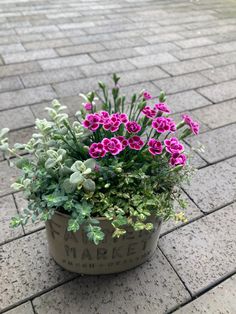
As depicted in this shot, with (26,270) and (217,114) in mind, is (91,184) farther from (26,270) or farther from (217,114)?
(217,114)

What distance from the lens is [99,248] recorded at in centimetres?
149

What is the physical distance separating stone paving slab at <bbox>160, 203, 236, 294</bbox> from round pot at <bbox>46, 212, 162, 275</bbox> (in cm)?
22

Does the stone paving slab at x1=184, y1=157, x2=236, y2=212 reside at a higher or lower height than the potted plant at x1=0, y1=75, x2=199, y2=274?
lower

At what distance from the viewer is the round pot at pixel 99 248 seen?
145 centimetres

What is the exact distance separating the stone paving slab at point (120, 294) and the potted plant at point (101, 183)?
0.44ft

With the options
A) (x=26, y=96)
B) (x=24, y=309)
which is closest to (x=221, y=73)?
(x=26, y=96)

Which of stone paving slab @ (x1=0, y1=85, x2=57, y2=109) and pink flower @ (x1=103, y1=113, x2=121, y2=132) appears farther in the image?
stone paving slab @ (x1=0, y1=85, x2=57, y2=109)

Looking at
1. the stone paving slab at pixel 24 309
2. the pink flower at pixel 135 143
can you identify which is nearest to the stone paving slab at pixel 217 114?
the pink flower at pixel 135 143

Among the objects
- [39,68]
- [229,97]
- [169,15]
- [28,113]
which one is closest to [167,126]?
Answer: [28,113]

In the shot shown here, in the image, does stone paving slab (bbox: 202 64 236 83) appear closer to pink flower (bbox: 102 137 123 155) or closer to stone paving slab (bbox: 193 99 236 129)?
stone paving slab (bbox: 193 99 236 129)

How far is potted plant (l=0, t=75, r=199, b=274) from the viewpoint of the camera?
1309 mm

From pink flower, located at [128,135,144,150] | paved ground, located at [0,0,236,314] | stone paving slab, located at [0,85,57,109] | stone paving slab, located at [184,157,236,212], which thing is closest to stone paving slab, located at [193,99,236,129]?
paved ground, located at [0,0,236,314]

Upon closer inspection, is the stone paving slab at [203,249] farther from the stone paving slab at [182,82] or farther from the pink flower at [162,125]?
the stone paving slab at [182,82]

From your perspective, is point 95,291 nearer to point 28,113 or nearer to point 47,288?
point 47,288
